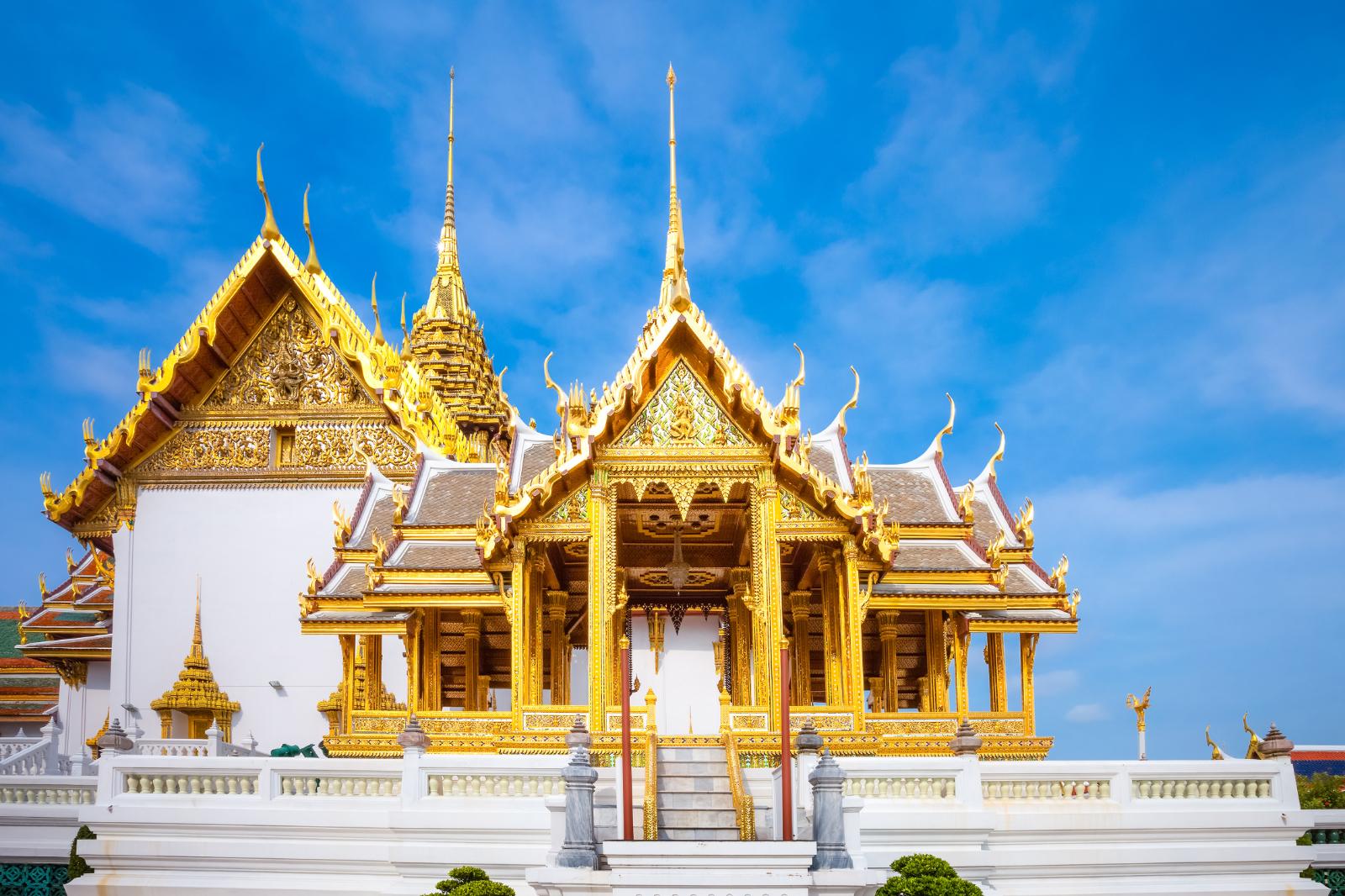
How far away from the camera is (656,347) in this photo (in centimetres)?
1115

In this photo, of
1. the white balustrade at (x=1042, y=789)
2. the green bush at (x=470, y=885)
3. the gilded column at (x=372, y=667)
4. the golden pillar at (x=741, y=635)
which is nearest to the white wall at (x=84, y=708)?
the gilded column at (x=372, y=667)

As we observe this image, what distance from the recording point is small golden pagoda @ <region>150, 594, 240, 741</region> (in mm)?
19141

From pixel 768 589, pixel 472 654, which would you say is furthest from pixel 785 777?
pixel 472 654

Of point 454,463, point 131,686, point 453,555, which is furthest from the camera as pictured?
point 131,686

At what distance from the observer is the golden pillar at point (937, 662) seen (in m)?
14.2

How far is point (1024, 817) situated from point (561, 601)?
6827mm

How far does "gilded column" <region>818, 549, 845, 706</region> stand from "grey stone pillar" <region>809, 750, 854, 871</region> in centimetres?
375

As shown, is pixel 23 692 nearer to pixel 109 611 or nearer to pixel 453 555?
pixel 109 611

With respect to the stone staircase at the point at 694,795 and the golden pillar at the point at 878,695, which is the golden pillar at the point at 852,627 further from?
the golden pillar at the point at 878,695

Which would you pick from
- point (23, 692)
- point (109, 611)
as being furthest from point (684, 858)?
point (23, 692)

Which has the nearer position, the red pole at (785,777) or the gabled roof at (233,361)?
the red pole at (785,777)

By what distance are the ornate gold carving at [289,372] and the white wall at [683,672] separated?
7176 millimetres

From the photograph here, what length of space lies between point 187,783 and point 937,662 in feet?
28.0

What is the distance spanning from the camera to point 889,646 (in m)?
14.4
